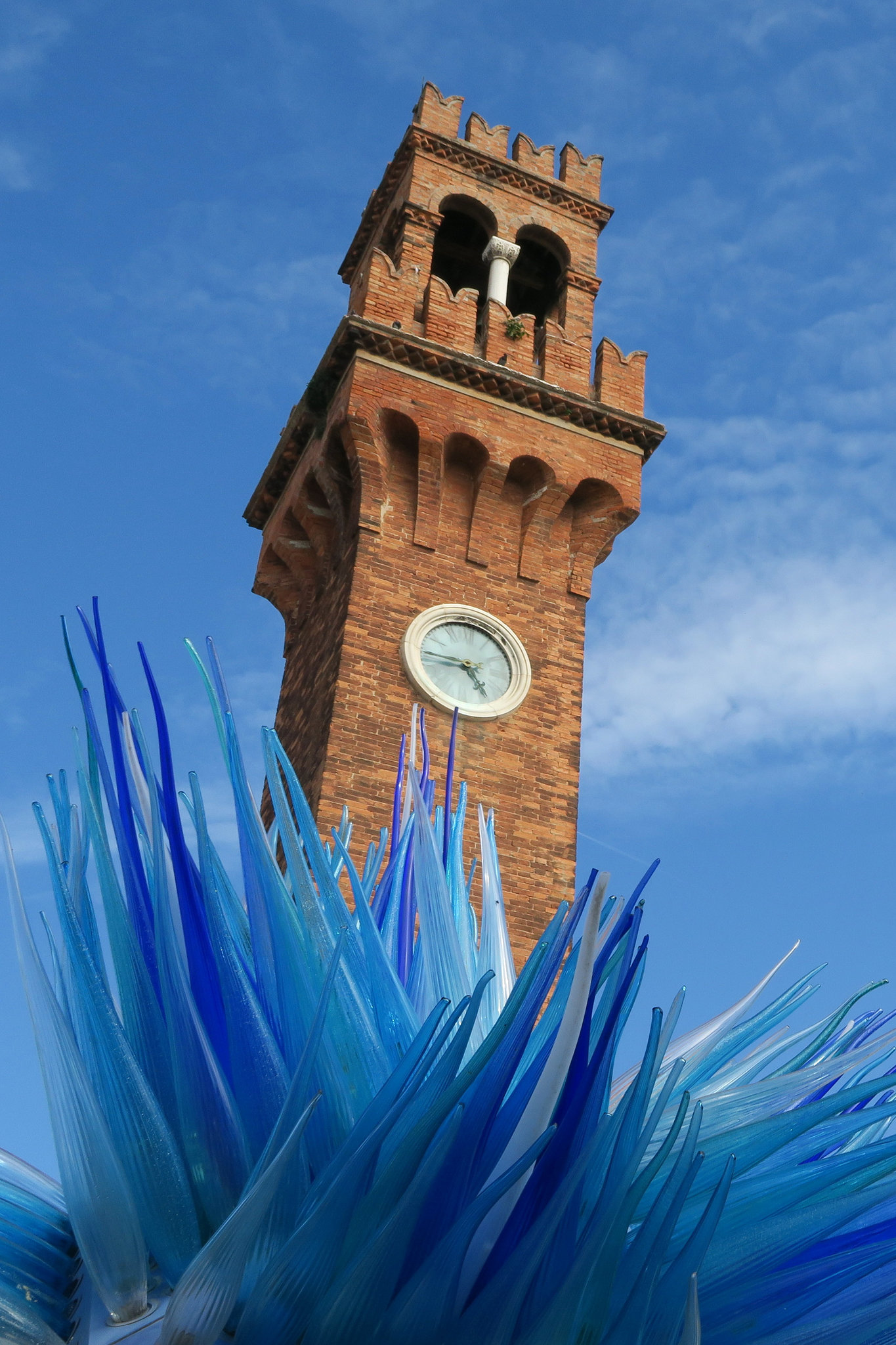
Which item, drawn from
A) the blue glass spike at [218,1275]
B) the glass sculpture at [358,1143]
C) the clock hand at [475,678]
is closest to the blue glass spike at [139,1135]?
the glass sculpture at [358,1143]

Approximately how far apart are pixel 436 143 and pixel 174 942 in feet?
42.4

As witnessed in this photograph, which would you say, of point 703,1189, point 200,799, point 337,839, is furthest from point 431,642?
point 703,1189

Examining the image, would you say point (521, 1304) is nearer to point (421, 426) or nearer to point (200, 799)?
point (200, 799)

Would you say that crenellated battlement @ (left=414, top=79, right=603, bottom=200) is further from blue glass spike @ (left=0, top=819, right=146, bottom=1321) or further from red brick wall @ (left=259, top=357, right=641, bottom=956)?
blue glass spike @ (left=0, top=819, right=146, bottom=1321)

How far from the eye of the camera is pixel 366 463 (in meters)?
12.4

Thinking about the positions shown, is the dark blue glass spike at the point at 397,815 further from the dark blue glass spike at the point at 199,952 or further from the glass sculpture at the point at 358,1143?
the dark blue glass spike at the point at 199,952

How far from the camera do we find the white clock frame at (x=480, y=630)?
11383mm

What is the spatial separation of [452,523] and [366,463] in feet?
3.18

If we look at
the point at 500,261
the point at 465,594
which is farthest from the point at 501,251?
the point at 465,594

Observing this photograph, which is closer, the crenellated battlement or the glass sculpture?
the glass sculpture

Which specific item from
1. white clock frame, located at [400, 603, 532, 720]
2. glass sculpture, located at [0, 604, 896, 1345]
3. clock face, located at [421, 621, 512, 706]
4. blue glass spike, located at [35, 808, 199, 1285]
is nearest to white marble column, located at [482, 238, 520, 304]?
white clock frame, located at [400, 603, 532, 720]

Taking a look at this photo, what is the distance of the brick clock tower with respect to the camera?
1114cm

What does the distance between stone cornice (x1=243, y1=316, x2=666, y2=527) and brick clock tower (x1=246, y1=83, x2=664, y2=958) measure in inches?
0.8

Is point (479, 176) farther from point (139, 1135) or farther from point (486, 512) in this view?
point (139, 1135)
